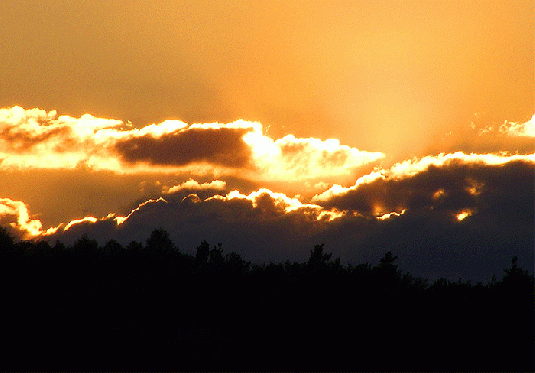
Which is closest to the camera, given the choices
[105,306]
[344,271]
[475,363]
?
[475,363]

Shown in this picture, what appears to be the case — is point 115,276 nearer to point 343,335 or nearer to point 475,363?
point 343,335

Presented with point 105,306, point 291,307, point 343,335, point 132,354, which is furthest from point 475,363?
point 105,306

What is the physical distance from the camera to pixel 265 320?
65688 mm

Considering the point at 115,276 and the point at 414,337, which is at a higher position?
the point at 115,276

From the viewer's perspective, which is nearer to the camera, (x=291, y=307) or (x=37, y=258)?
(x=291, y=307)

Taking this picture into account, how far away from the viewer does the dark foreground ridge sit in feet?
196

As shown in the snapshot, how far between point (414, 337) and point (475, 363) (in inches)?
202

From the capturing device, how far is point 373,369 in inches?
2329

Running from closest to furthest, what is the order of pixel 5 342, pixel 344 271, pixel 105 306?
1. pixel 5 342
2. pixel 105 306
3. pixel 344 271

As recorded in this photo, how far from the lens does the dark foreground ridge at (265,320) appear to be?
59.7m

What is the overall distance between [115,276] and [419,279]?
89.6ft

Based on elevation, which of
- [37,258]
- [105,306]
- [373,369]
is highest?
[37,258]

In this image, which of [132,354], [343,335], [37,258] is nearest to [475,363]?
[343,335]

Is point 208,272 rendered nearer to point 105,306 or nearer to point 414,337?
point 105,306
